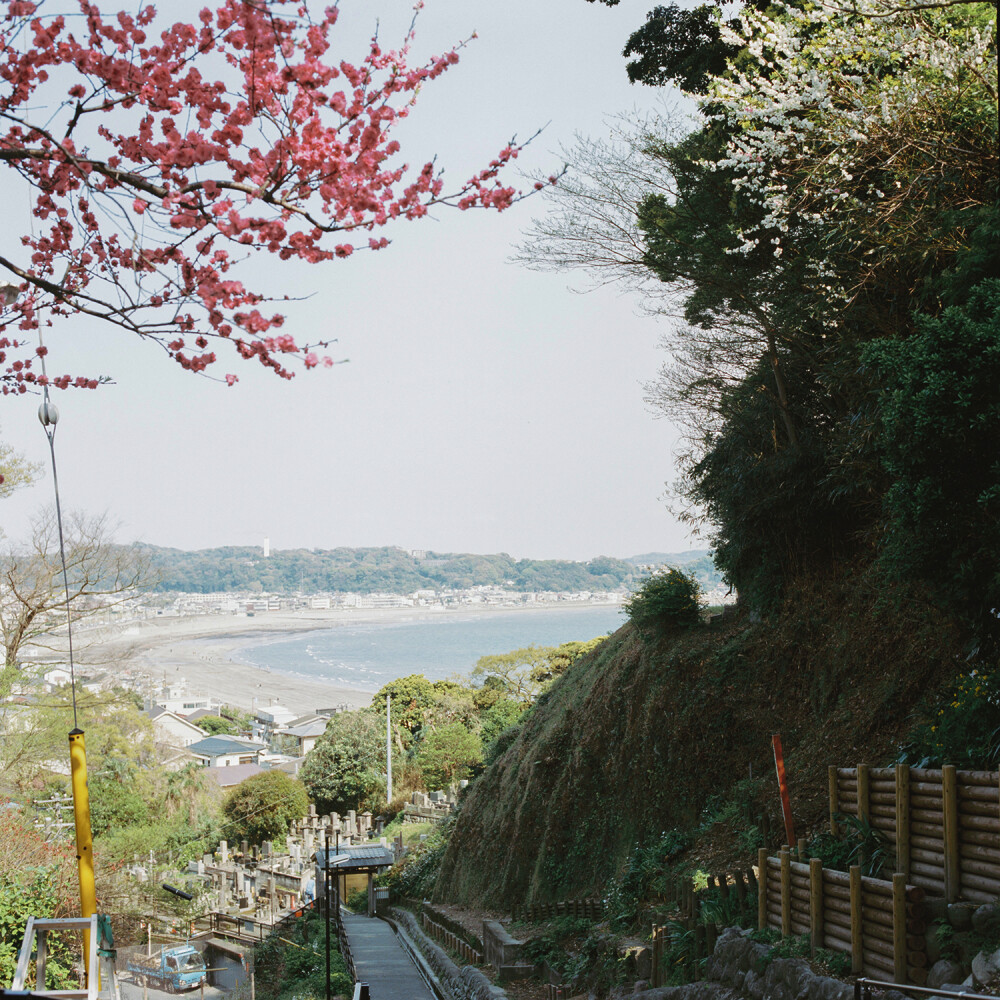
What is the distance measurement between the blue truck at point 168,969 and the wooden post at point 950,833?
2299 centimetres

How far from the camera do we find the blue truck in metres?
23.3

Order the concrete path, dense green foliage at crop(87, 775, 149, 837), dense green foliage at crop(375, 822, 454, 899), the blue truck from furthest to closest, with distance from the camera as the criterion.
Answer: dense green foliage at crop(87, 775, 149, 837), dense green foliage at crop(375, 822, 454, 899), the blue truck, the concrete path

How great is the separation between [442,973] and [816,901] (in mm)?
9335

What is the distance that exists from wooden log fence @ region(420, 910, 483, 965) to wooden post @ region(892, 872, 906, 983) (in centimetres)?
868

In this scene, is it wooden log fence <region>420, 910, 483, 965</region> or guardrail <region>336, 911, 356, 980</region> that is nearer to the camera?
wooden log fence <region>420, 910, 483, 965</region>

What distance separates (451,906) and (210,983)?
1188 centimetres

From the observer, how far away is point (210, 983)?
84.8 ft

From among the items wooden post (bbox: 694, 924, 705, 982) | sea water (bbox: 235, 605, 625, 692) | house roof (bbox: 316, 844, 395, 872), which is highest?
wooden post (bbox: 694, 924, 705, 982)

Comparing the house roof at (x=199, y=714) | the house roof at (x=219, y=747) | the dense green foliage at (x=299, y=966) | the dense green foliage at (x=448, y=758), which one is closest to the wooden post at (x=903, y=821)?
the dense green foliage at (x=299, y=966)

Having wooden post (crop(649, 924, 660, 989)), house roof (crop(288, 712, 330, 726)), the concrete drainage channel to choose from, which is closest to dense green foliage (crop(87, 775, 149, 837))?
the concrete drainage channel

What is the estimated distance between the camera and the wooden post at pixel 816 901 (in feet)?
21.5

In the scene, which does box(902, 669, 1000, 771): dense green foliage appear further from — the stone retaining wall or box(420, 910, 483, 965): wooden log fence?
box(420, 910, 483, 965): wooden log fence

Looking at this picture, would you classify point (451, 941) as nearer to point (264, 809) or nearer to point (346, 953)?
point (346, 953)

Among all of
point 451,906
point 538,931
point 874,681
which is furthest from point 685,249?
point 451,906
